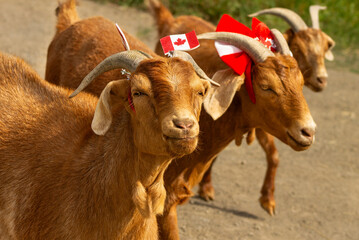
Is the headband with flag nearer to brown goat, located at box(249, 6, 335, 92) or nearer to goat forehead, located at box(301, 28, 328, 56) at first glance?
brown goat, located at box(249, 6, 335, 92)

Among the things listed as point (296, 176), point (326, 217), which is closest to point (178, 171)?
point (326, 217)

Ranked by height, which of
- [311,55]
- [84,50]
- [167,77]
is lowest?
[311,55]

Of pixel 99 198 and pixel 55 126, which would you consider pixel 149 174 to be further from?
pixel 55 126

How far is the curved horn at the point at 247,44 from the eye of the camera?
14.7 ft

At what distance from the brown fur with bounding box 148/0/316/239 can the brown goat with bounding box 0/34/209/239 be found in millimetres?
959

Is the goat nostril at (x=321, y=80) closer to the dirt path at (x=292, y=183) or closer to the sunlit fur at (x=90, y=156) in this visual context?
the dirt path at (x=292, y=183)

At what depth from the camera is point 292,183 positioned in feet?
22.5

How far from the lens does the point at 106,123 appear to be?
134 inches

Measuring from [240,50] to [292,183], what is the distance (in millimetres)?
2850

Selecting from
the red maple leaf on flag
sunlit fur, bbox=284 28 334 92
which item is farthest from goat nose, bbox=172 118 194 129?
sunlit fur, bbox=284 28 334 92

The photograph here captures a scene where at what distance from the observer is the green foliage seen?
12039 millimetres

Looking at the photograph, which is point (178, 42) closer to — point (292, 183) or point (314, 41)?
point (314, 41)

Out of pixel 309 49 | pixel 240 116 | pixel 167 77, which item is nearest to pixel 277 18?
pixel 309 49

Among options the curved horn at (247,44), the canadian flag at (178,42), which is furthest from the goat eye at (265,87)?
the canadian flag at (178,42)
